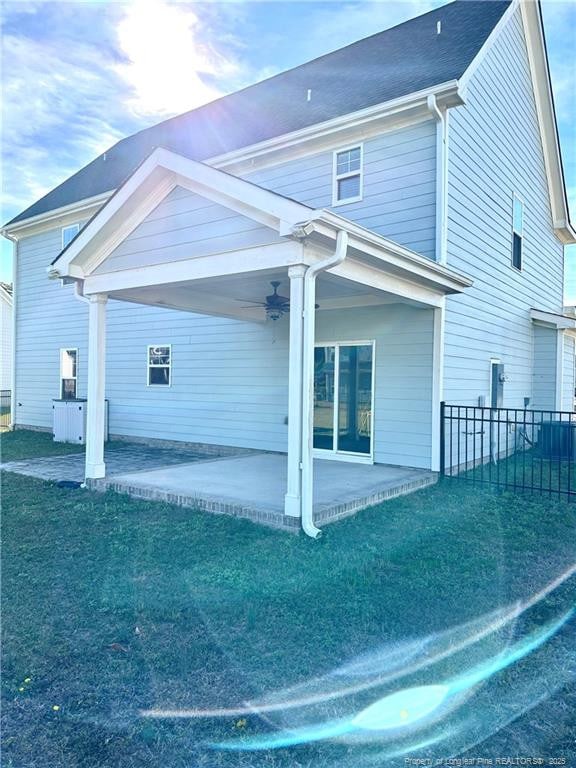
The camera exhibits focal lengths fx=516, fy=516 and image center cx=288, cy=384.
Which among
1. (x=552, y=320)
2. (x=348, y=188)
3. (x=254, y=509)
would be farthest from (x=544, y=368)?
(x=254, y=509)

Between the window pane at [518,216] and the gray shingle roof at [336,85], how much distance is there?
3.43m

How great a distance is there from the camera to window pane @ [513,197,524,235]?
11.0 metres

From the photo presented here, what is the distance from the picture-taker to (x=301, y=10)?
9367 millimetres

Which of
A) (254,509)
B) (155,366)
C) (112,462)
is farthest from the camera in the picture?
(155,366)

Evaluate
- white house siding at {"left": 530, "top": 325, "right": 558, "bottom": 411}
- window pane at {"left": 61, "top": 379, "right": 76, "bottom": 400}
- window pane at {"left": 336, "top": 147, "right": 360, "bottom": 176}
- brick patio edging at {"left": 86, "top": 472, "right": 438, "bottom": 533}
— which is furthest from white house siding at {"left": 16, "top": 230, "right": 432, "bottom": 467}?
white house siding at {"left": 530, "top": 325, "right": 558, "bottom": 411}

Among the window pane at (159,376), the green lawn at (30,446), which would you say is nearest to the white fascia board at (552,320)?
the window pane at (159,376)

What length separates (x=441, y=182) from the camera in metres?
7.60

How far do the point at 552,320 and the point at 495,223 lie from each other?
9.84ft

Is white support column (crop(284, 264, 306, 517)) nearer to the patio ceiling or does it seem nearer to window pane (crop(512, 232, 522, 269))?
the patio ceiling

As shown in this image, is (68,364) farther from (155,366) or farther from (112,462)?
(112,462)

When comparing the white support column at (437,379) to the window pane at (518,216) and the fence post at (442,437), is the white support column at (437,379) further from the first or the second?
the window pane at (518,216)

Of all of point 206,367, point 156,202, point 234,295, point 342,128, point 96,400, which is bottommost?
point 96,400

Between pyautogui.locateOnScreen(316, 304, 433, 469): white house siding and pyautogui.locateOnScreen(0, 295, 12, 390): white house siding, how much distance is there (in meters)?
24.4

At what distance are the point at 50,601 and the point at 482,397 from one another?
7848mm
